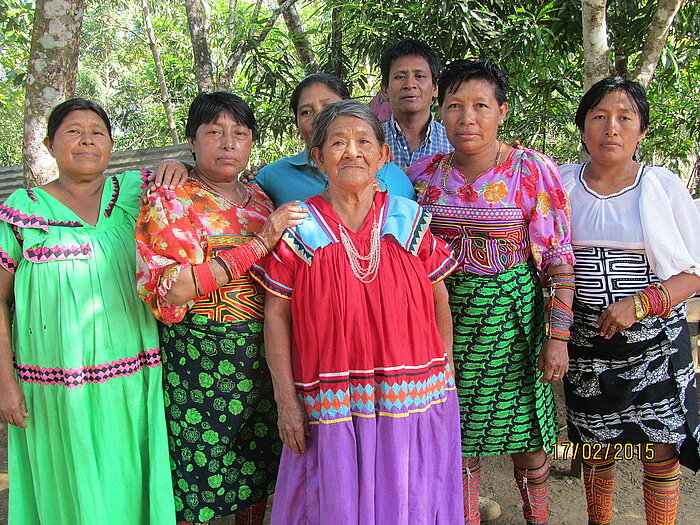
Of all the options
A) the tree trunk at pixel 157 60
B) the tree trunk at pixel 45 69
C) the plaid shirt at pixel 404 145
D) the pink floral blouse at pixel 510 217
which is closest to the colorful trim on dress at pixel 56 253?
the tree trunk at pixel 45 69

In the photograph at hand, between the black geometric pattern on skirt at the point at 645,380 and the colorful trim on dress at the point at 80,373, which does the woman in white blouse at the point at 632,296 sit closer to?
the black geometric pattern on skirt at the point at 645,380

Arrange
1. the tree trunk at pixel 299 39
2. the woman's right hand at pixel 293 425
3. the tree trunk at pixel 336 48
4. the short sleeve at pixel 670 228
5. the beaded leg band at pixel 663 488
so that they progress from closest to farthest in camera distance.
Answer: the woman's right hand at pixel 293 425 → the short sleeve at pixel 670 228 → the beaded leg band at pixel 663 488 → the tree trunk at pixel 336 48 → the tree trunk at pixel 299 39

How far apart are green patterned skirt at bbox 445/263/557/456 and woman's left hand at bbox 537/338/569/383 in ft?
0.32

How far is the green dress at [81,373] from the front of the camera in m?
2.09

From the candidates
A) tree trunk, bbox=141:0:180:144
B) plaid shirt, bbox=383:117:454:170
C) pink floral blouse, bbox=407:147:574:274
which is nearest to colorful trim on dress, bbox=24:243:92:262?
pink floral blouse, bbox=407:147:574:274

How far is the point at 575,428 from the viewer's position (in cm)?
258

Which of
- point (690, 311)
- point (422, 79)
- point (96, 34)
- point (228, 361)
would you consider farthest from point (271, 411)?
point (96, 34)

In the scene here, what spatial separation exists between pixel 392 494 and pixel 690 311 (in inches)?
108

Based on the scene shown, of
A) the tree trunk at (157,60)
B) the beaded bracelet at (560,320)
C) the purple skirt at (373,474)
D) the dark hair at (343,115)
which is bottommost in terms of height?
the purple skirt at (373,474)

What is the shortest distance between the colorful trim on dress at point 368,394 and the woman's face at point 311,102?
1103 millimetres

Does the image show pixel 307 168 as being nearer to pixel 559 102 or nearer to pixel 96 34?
pixel 559 102

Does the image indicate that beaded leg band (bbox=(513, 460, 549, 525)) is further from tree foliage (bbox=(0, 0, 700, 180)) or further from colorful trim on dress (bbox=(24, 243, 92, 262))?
tree foliage (bbox=(0, 0, 700, 180))

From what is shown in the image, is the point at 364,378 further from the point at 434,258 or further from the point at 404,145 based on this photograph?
the point at 404,145

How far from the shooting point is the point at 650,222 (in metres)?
2.26
